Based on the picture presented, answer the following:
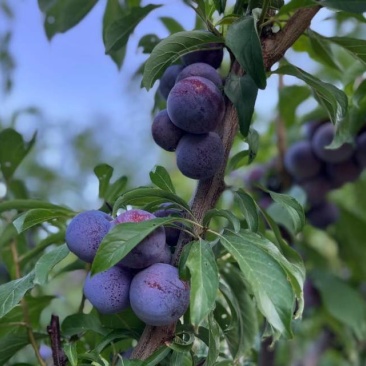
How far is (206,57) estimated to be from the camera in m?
0.65

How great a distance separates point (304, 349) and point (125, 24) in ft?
3.72

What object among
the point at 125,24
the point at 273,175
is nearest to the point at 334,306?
the point at 273,175

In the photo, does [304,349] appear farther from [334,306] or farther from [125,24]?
[125,24]

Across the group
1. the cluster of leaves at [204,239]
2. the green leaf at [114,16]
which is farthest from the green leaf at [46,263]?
the green leaf at [114,16]

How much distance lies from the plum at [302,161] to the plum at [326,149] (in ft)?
0.06

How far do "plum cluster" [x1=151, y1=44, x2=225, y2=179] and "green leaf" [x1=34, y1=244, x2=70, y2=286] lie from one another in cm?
14

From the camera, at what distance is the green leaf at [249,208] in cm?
57

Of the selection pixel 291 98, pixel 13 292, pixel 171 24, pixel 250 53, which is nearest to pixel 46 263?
pixel 13 292

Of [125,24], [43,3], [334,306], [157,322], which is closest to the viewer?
[157,322]

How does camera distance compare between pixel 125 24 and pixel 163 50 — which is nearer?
pixel 163 50

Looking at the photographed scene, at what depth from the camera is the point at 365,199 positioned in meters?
1.47

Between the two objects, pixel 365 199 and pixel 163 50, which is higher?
pixel 163 50

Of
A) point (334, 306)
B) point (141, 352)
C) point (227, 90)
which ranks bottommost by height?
point (334, 306)

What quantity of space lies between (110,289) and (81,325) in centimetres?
12
